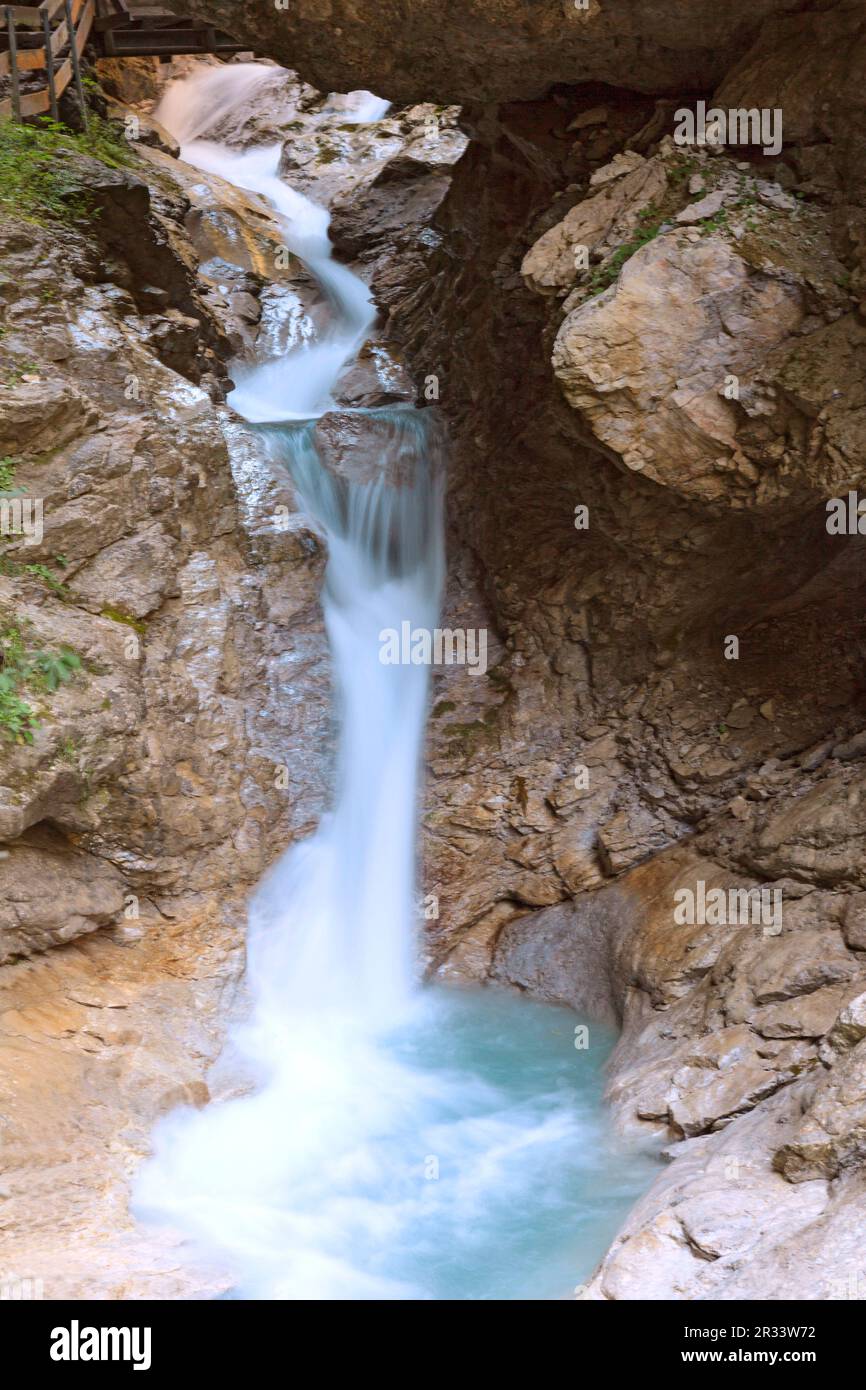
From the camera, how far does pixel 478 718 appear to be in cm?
1012

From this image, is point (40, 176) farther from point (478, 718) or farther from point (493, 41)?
point (478, 718)

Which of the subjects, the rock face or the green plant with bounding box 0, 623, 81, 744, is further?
the rock face

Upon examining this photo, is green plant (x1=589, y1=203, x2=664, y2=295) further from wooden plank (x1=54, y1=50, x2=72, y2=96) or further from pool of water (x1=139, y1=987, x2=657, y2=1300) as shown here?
wooden plank (x1=54, y1=50, x2=72, y2=96)

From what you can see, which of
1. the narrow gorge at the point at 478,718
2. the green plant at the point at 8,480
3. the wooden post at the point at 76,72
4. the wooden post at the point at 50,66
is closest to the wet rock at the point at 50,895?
the narrow gorge at the point at 478,718

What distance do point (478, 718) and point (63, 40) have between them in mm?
7659

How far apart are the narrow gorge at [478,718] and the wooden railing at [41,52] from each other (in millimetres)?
292

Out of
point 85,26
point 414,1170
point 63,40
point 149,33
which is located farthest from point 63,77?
point 414,1170

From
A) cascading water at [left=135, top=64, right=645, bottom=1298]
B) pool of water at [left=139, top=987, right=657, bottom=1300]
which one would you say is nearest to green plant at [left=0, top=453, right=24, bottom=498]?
cascading water at [left=135, top=64, right=645, bottom=1298]

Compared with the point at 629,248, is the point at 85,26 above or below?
above

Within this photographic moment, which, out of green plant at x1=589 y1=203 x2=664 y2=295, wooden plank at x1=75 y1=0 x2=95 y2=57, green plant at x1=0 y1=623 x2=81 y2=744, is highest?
wooden plank at x1=75 y1=0 x2=95 y2=57

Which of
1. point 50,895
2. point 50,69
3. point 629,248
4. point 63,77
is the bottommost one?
point 50,895

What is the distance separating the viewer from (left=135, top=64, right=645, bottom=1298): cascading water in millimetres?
6070

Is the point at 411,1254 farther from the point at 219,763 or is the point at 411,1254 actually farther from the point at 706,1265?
the point at 219,763

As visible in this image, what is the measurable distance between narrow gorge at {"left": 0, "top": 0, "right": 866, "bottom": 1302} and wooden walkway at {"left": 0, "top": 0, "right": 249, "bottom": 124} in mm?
365
